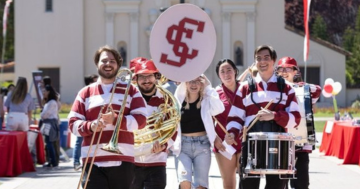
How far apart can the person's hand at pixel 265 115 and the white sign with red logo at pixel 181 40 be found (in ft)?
2.89

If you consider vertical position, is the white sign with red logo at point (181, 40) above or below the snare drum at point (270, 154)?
above

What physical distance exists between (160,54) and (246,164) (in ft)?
4.59

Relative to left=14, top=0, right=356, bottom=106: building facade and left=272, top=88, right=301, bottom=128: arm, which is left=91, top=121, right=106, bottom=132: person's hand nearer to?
left=272, top=88, right=301, bottom=128: arm

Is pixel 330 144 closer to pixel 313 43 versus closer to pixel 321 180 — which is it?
pixel 321 180

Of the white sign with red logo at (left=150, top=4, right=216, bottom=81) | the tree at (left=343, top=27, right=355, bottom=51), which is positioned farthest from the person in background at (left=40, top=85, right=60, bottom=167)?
the tree at (left=343, top=27, right=355, bottom=51)

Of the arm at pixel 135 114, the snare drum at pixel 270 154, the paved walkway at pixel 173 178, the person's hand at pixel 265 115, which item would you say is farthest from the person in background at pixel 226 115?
the paved walkway at pixel 173 178

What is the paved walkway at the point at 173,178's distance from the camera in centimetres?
1368

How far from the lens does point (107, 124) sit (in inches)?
274

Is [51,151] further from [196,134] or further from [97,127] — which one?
[97,127]

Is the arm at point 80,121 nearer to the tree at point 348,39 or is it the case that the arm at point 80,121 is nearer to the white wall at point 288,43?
the white wall at point 288,43

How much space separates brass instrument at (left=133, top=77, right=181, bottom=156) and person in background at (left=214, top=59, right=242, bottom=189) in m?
0.98

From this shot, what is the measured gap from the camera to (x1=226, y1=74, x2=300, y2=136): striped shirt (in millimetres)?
7785

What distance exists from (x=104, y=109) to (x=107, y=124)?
17 centimetres

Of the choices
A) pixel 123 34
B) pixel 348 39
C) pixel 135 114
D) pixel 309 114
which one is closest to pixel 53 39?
pixel 123 34
